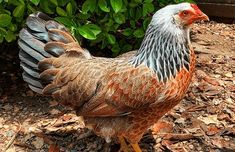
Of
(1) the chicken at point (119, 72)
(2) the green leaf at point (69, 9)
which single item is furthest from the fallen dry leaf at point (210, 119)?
(2) the green leaf at point (69, 9)

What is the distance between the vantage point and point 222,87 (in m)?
4.90

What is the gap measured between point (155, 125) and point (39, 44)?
130 cm

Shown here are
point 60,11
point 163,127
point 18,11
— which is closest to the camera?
point 18,11

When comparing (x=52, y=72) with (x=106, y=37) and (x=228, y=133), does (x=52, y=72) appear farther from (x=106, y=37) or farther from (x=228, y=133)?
(x=228, y=133)

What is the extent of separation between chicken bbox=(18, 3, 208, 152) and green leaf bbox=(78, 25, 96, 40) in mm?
114

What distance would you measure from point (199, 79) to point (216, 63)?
0.37m

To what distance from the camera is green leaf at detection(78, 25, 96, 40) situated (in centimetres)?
428

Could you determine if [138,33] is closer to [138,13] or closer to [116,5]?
[138,13]

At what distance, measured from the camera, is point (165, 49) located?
3.74 m

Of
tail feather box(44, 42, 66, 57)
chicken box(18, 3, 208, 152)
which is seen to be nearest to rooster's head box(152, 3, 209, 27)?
chicken box(18, 3, 208, 152)

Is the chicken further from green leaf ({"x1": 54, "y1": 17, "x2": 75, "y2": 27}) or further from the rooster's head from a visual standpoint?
green leaf ({"x1": 54, "y1": 17, "x2": 75, "y2": 27})

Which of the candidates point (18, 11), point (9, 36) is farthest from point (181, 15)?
point (9, 36)

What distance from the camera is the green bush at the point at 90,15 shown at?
4.30m

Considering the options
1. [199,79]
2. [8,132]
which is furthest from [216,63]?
[8,132]
